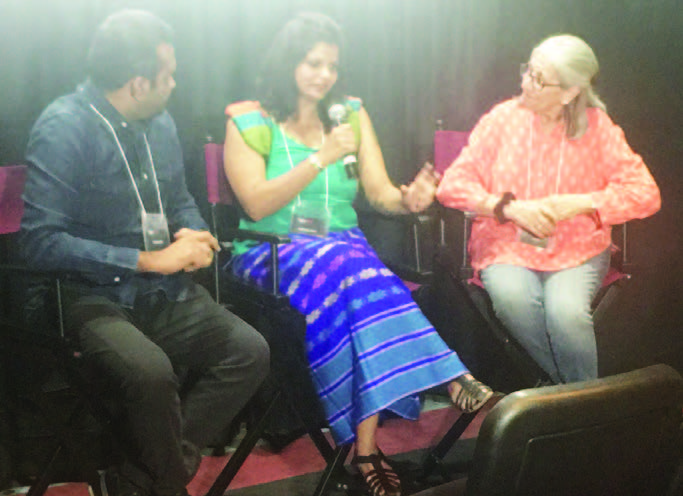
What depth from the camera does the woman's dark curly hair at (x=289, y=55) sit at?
2262mm

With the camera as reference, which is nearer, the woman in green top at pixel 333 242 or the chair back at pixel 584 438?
the chair back at pixel 584 438

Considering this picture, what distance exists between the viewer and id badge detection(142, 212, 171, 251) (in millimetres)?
1937

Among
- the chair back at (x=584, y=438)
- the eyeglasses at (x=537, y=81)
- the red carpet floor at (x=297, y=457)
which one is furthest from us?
the eyeglasses at (x=537, y=81)

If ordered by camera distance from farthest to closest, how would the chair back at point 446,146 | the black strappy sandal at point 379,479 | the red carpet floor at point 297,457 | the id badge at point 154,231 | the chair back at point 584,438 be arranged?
the chair back at point 446,146
the red carpet floor at point 297,457
the id badge at point 154,231
the black strappy sandal at point 379,479
the chair back at point 584,438

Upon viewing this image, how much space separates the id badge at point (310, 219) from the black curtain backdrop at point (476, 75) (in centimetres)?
42

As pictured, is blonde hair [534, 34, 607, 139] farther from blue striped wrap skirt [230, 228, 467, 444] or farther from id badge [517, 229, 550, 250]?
blue striped wrap skirt [230, 228, 467, 444]

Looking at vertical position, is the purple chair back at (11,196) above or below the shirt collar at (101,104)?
below

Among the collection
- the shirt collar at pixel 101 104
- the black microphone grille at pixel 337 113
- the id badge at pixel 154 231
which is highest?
the shirt collar at pixel 101 104

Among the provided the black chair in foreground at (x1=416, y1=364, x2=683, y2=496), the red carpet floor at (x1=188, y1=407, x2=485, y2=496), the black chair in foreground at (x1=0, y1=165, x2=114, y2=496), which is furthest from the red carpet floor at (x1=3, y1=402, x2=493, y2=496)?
the black chair in foreground at (x1=416, y1=364, x2=683, y2=496)

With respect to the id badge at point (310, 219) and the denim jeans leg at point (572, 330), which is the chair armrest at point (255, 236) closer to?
the id badge at point (310, 219)

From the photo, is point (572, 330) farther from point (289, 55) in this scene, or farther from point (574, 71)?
point (289, 55)

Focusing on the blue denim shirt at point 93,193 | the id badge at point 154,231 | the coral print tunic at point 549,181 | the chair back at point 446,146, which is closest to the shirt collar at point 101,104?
the blue denim shirt at point 93,193

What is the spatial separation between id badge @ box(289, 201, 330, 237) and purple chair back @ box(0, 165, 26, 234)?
2.66 ft

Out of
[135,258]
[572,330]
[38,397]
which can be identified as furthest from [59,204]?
[572,330]
